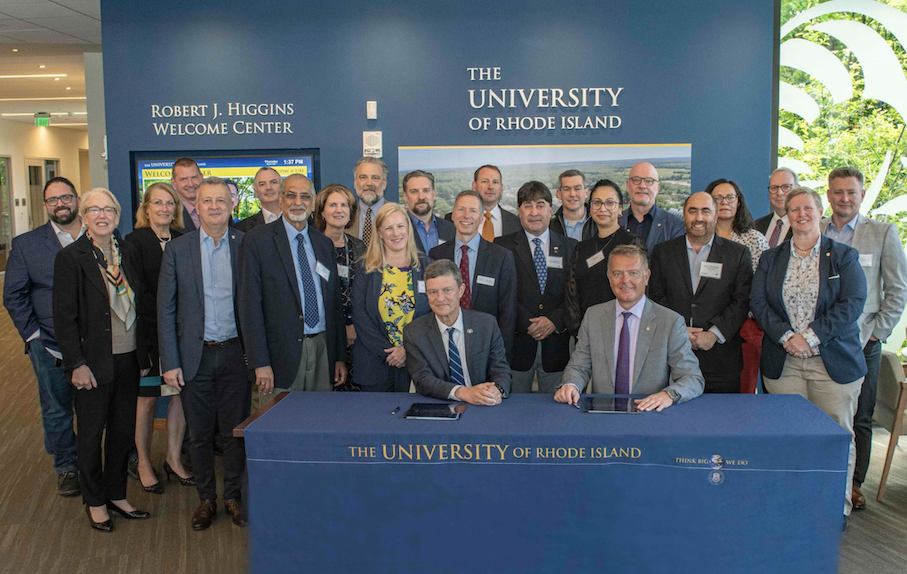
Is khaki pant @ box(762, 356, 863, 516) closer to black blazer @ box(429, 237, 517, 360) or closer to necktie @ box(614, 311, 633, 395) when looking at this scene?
necktie @ box(614, 311, 633, 395)

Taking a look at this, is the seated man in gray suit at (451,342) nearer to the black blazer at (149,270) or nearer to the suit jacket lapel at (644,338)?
the suit jacket lapel at (644,338)

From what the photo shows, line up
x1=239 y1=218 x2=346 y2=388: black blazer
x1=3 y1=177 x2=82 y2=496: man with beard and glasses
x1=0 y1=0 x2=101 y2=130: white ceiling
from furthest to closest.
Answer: x1=0 y1=0 x2=101 y2=130: white ceiling, x1=3 y1=177 x2=82 y2=496: man with beard and glasses, x1=239 y1=218 x2=346 y2=388: black blazer

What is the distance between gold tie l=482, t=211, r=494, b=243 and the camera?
14.7 feet

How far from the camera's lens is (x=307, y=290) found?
330 centimetres

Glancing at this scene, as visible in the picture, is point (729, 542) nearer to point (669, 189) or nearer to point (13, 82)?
point (669, 189)

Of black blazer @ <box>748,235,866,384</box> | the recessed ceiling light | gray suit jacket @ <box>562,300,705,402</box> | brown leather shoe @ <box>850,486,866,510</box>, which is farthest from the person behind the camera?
the recessed ceiling light

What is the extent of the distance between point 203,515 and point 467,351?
1686 mm

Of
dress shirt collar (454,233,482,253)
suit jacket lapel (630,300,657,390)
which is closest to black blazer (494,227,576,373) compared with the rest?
dress shirt collar (454,233,482,253)

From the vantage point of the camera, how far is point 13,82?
1069 centimetres

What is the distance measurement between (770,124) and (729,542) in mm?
3926

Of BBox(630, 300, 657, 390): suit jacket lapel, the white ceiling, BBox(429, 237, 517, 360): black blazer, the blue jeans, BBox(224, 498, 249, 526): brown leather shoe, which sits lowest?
BBox(224, 498, 249, 526): brown leather shoe

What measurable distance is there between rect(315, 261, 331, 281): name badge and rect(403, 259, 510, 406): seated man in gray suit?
0.64m

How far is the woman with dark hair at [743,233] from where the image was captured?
367 cm

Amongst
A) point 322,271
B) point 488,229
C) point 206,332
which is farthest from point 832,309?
point 206,332
